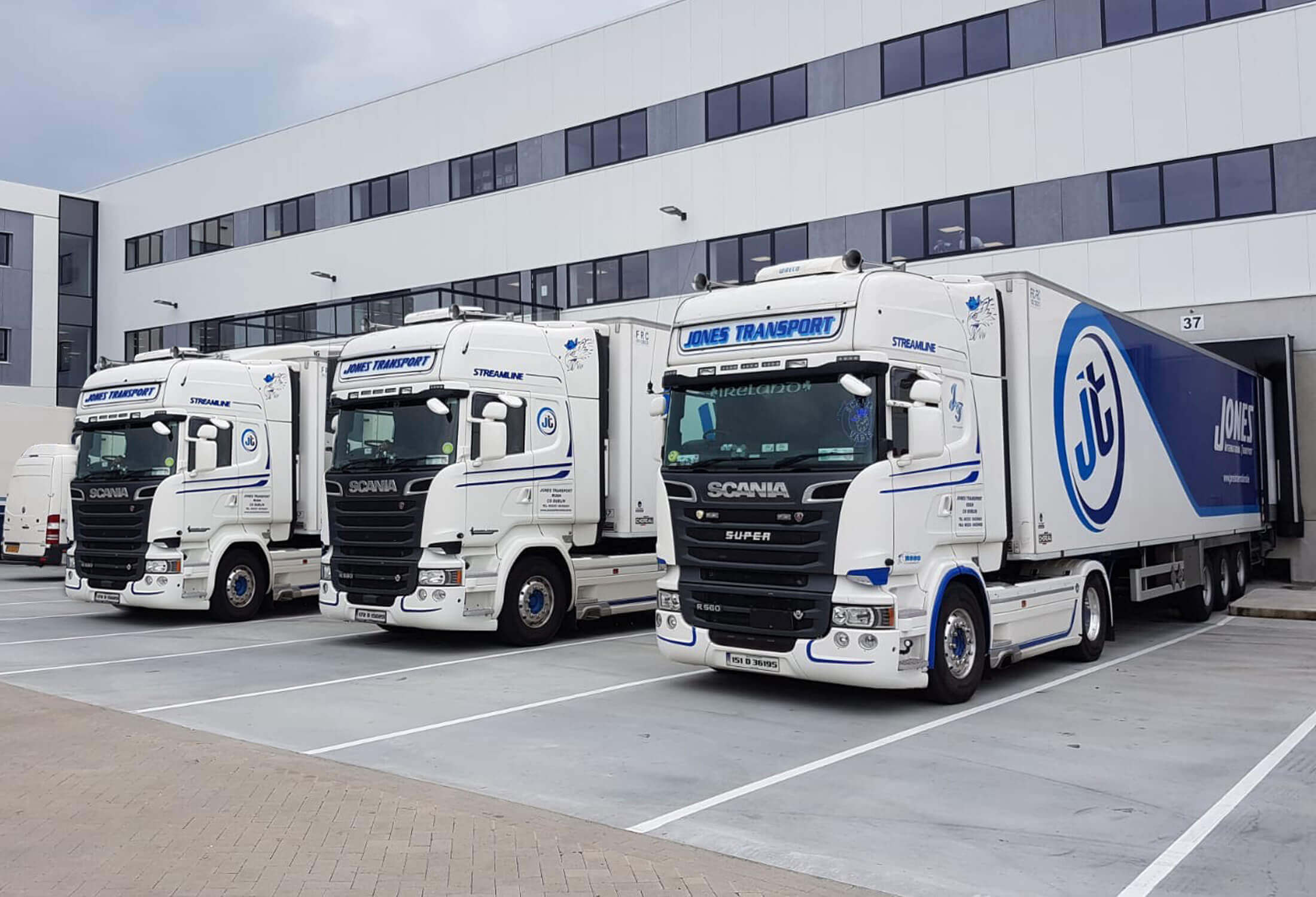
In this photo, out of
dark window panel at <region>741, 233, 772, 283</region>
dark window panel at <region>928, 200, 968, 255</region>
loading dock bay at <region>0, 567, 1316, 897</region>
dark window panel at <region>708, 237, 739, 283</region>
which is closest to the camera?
loading dock bay at <region>0, 567, 1316, 897</region>

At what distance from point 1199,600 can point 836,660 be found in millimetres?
8983

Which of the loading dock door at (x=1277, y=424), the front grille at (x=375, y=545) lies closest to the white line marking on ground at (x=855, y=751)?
the front grille at (x=375, y=545)

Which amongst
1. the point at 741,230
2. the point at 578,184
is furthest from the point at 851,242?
the point at 578,184

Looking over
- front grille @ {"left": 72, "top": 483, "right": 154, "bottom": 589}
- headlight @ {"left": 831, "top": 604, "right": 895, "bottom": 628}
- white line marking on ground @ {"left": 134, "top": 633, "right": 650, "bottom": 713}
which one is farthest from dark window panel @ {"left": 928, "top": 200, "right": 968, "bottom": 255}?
front grille @ {"left": 72, "top": 483, "right": 154, "bottom": 589}

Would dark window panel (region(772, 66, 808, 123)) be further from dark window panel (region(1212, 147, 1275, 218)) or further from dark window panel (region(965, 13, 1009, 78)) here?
dark window panel (region(1212, 147, 1275, 218))

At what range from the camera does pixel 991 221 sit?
2091 centimetres

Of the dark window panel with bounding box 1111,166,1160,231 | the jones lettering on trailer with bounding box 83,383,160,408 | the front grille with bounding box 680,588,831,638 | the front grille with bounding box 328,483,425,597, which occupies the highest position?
the dark window panel with bounding box 1111,166,1160,231

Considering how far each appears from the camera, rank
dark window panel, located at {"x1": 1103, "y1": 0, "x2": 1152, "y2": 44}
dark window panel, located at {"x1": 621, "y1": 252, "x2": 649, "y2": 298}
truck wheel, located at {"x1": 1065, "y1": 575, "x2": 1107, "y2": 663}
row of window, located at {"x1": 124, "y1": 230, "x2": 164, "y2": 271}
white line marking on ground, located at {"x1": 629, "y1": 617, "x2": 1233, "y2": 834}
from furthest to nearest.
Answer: row of window, located at {"x1": 124, "y1": 230, "x2": 164, "y2": 271}, dark window panel, located at {"x1": 621, "y1": 252, "x2": 649, "y2": 298}, dark window panel, located at {"x1": 1103, "y1": 0, "x2": 1152, "y2": 44}, truck wheel, located at {"x1": 1065, "y1": 575, "x2": 1107, "y2": 663}, white line marking on ground, located at {"x1": 629, "y1": 617, "x2": 1233, "y2": 834}

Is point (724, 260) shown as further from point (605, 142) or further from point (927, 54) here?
point (927, 54)

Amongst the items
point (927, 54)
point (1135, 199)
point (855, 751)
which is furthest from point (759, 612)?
point (927, 54)

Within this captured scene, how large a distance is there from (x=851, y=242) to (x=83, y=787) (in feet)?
60.5

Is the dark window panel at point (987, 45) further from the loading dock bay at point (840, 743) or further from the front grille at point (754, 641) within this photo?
the front grille at point (754, 641)

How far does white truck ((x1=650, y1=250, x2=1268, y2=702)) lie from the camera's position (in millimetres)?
8648

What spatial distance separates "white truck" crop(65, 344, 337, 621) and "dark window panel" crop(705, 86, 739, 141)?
450 inches
